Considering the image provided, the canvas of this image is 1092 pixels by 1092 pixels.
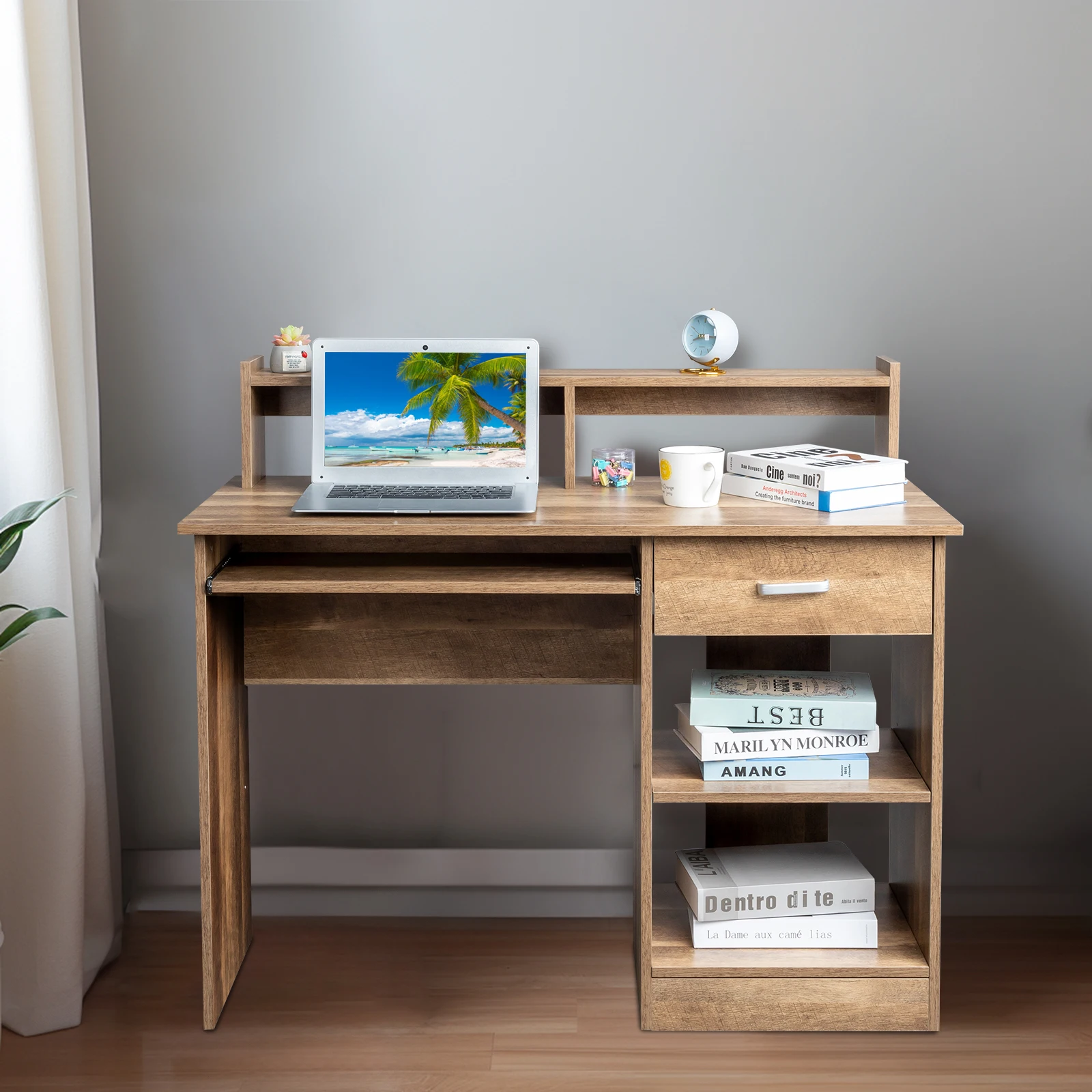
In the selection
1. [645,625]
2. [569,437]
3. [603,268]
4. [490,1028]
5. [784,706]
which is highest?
[603,268]

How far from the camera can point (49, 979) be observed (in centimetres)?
199

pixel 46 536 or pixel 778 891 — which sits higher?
pixel 46 536

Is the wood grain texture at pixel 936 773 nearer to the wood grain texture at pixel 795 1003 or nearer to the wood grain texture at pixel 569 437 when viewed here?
the wood grain texture at pixel 795 1003

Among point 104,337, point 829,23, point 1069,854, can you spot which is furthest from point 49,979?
point 829,23

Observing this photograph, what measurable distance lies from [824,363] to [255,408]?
1.08m

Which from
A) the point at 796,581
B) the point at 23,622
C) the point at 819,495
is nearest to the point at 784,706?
the point at 796,581

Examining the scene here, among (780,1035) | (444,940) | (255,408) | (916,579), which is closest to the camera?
(916,579)

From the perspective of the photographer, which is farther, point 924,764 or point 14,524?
point 924,764

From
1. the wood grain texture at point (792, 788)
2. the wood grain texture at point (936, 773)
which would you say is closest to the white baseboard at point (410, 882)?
the wood grain texture at point (792, 788)

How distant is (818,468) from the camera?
189 cm

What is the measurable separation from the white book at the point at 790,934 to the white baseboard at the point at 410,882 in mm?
438

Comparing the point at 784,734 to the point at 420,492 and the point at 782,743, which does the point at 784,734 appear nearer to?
the point at 782,743

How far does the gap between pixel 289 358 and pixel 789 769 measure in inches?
44.1

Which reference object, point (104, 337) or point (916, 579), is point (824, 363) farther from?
point (104, 337)
